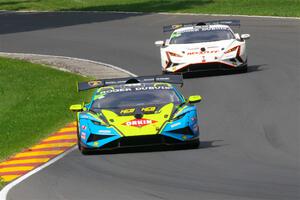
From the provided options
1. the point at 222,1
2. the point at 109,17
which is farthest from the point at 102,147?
the point at 222,1

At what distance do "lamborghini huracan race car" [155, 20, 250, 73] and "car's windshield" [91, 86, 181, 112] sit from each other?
421 inches

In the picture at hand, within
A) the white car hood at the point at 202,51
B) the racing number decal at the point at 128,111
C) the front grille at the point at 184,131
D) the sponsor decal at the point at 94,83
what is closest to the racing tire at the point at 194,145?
the front grille at the point at 184,131

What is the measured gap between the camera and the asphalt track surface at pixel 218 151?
1467cm

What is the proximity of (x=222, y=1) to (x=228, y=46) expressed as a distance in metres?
27.0

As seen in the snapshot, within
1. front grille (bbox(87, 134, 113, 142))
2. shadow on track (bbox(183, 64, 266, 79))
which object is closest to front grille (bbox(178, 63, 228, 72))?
shadow on track (bbox(183, 64, 266, 79))

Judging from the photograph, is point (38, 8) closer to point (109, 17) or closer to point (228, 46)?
point (109, 17)

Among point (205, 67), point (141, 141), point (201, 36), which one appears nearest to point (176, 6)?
point (201, 36)

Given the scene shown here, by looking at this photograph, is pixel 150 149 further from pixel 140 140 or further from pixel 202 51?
pixel 202 51

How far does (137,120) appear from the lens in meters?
18.5

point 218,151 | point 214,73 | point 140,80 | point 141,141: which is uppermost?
point 140,80

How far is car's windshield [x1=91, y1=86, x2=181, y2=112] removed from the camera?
19.6 m

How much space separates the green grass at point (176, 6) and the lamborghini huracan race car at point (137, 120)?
29540 millimetres

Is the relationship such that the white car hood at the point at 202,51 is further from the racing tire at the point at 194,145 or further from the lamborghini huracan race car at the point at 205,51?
the racing tire at the point at 194,145

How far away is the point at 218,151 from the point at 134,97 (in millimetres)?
2182
